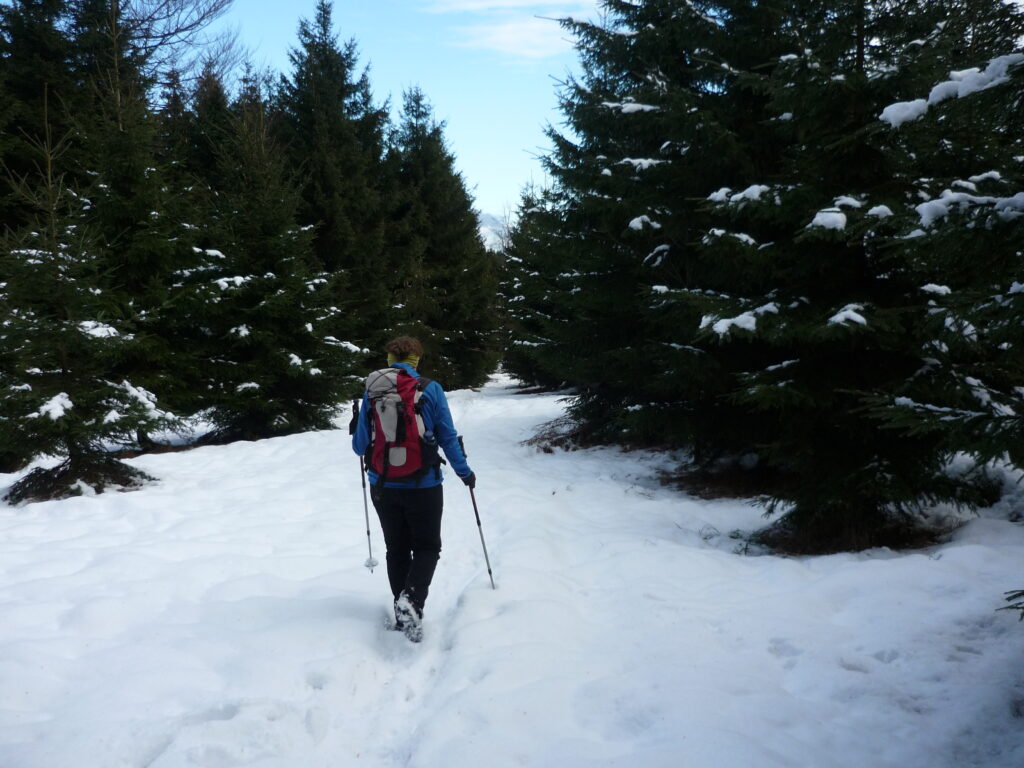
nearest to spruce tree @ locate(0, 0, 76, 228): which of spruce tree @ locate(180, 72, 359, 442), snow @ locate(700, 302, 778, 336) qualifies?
spruce tree @ locate(180, 72, 359, 442)

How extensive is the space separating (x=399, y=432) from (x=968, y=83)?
3770mm

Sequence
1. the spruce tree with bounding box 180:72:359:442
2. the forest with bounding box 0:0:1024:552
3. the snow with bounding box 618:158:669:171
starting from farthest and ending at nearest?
1. the spruce tree with bounding box 180:72:359:442
2. the snow with bounding box 618:158:669:171
3. the forest with bounding box 0:0:1024:552

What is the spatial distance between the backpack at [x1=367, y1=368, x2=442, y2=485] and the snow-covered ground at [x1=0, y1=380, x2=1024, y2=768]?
1.31m

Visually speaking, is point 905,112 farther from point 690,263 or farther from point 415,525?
point 690,263

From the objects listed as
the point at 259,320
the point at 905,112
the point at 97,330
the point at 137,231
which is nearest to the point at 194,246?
the point at 137,231

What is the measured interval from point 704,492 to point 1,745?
25.2 ft

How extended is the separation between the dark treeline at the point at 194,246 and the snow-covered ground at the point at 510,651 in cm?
251

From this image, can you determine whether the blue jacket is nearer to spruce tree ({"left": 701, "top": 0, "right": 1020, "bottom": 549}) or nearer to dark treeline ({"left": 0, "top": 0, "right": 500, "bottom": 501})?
spruce tree ({"left": 701, "top": 0, "right": 1020, "bottom": 549})

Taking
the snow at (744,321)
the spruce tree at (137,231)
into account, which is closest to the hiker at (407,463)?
the snow at (744,321)

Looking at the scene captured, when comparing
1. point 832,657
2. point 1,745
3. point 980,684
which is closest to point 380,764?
point 1,745

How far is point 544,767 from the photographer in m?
3.09

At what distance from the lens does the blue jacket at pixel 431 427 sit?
4.61 meters

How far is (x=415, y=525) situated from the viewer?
4.61m

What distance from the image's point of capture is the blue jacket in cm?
461
